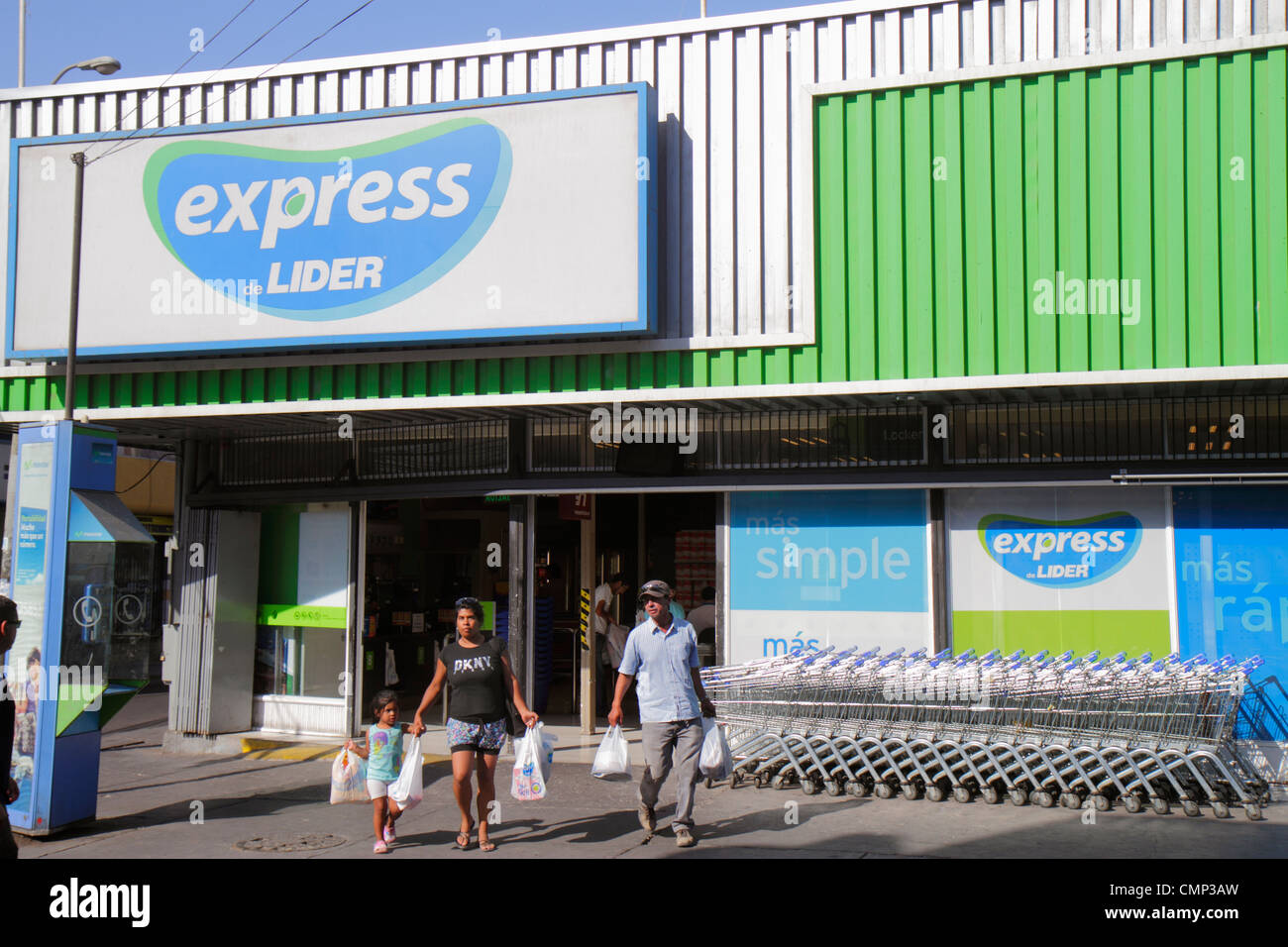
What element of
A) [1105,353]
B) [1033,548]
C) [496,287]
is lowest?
[1033,548]

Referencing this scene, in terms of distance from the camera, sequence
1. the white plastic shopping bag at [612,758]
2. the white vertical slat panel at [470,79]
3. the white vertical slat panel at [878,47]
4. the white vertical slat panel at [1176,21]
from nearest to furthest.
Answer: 1. the white plastic shopping bag at [612,758]
2. the white vertical slat panel at [1176,21]
3. the white vertical slat panel at [878,47]
4. the white vertical slat panel at [470,79]

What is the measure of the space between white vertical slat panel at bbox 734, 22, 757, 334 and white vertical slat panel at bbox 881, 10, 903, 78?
446 mm

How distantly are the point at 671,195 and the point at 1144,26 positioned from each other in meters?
4.37

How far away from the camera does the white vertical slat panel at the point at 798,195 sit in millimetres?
10812

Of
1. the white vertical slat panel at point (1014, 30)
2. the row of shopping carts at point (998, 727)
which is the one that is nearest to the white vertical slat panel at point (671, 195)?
the white vertical slat panel at point (1014, 30)

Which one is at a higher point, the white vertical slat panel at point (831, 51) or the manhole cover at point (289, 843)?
the white vertical slat panel at point (831, 51)

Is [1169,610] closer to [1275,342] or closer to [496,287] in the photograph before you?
[1275,342]

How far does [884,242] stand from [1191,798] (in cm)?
523

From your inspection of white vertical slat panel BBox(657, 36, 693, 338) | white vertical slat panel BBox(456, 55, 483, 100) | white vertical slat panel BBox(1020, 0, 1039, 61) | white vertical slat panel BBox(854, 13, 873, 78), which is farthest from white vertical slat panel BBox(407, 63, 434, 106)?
white vertical slat panel BBox(1020, 0, 1039, 61)

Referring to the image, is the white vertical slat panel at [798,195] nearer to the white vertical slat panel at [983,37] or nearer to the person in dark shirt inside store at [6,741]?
the white vertical slat panel at [983,37]

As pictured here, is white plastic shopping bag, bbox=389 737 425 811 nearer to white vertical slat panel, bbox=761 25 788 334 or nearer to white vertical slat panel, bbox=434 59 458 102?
white vertical slat panel, bbox=761 25 788 334

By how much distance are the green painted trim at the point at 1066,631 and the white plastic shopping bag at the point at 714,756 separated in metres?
3.23
